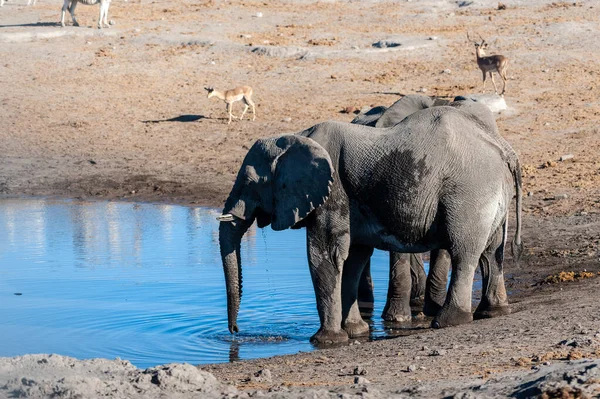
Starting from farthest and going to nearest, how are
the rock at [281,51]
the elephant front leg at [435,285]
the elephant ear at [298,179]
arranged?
the rock at [281,51]
the elephant front leg at [435,285]
the elephant ear at [298,179]

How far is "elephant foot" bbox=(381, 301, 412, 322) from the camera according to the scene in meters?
11.1

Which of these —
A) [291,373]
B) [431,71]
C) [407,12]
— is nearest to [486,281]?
[291,373]

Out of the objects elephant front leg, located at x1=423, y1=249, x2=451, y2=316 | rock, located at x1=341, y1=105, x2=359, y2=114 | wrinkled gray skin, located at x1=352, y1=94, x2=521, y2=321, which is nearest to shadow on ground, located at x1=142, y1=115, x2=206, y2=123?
rock, located at x1=341, y1=105, x2=359, y2=114

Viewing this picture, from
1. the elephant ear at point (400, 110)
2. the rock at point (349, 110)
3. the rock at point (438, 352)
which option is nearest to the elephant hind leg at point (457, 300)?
the rock at point (438, 352)

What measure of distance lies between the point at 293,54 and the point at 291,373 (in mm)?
16597

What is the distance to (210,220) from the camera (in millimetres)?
16594

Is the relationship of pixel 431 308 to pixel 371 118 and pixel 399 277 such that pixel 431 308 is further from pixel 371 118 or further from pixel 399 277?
pixel 371 118

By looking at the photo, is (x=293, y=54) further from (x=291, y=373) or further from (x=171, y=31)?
(x=291, y=373)

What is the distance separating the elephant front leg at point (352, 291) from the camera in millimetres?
10469

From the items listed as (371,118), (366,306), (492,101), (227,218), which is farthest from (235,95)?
(227,218)

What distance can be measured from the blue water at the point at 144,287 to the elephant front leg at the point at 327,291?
234mm

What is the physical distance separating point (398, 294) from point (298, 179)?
1.90 m

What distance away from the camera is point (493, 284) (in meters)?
10.6

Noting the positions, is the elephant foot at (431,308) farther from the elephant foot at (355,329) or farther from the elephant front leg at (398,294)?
the elephant foot at (355,329)
